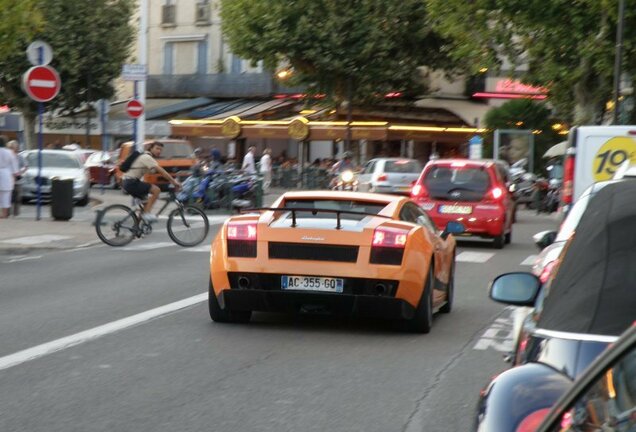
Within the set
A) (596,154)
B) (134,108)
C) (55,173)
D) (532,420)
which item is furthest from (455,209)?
(532,420)

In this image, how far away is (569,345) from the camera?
3.87 m

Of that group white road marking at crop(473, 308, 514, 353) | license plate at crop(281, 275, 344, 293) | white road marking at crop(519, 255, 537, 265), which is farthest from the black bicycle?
license plate at crop(281, 275, 344, 293)

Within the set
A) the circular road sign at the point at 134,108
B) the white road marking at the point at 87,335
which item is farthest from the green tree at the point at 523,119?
the white road marking at the point at 87,335

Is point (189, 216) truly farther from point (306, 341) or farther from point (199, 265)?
point (306, 341)

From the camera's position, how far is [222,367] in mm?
9352

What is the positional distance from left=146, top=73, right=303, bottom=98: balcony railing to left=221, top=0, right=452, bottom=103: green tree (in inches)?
249

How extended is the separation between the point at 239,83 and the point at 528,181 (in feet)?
84.7

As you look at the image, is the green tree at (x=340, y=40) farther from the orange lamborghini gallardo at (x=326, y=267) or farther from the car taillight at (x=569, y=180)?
the orange lamborghini gallardo at (x=326, y=267)

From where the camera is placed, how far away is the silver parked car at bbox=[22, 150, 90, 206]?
115 feet

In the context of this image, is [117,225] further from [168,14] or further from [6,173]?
[168,14]

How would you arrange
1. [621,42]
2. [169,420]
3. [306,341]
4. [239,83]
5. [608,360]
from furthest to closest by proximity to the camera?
[239,83] < [621,42] < [306,341] < [169,420] < [608,360]

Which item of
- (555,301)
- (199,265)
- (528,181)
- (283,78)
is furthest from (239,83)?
(555,301)

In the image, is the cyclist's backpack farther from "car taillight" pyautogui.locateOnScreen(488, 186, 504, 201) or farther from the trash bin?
"car taillight" pyautogui.locateOnScreen(488, 186, 504, 201)

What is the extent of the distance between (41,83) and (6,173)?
1961 millimetres
